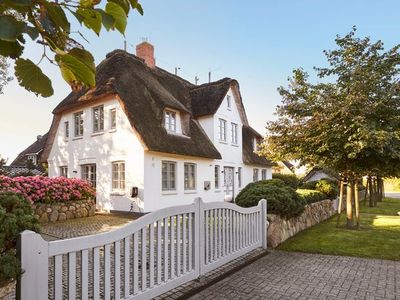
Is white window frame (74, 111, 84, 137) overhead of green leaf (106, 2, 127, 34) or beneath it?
overhead

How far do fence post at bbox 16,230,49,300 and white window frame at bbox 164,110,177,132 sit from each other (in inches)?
570

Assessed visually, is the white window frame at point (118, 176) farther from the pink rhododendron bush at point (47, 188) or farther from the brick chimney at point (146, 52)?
the brick chimney at point (146, 52)

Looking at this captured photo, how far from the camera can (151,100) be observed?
56.5ft

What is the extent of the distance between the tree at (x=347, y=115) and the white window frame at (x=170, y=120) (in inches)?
278

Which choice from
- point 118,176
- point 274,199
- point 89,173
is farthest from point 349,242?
point 89,173

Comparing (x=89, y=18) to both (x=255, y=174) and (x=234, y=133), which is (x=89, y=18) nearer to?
(x=234, y=133)

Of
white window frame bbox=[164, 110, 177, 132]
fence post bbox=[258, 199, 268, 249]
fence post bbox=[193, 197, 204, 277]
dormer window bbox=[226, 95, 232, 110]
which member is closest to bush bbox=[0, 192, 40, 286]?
fence post bbox=[193, 197, 204, 277]

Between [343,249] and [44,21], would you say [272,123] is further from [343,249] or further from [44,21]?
[44,21]

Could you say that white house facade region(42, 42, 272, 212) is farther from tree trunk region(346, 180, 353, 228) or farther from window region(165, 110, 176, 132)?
tree trunk region(346, 180, 353, 228)

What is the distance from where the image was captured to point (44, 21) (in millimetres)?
1138

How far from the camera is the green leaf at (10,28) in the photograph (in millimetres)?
914

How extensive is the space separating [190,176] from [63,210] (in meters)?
7.26

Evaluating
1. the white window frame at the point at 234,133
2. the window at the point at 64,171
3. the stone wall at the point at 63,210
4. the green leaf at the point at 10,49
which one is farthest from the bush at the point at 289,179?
the green leaf at the point at 10,49

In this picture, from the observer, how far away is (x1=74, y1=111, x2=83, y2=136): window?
61.3 feet
